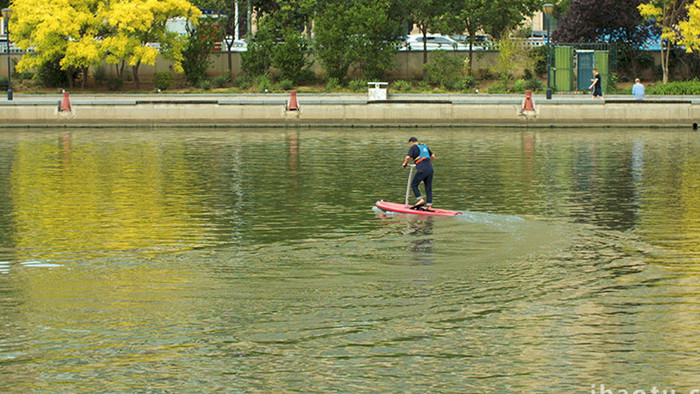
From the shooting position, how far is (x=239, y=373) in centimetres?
945

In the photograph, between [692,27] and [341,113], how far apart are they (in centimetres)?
2167

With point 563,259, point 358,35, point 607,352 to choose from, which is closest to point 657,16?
point 358,35

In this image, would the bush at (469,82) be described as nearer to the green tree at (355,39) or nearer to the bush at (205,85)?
the green tree at (355,39)

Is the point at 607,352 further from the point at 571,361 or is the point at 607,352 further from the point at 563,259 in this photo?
the point at 563,259

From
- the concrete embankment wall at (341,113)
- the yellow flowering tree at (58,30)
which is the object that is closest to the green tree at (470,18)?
the concrete embankment wall at (341,113)

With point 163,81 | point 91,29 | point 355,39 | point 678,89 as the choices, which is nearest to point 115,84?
point 163,81

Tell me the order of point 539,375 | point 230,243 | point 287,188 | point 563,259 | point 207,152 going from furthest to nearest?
1. point 207,152
2. point 287,188
3. point 230,243
4. point 563,259
5. point 539,375

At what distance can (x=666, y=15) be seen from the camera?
55094mm

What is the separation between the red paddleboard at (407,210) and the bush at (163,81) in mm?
40554

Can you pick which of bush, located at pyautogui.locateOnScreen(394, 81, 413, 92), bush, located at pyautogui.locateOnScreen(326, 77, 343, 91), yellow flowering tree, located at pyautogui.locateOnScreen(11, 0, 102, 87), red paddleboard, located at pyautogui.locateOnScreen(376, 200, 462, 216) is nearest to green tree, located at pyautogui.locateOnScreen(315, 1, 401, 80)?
bush, located at pyautogui.locateOnScreen(326, 77, 343, 91)

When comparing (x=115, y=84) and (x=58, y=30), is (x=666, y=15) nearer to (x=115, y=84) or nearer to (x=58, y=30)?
(x=115, y=84)

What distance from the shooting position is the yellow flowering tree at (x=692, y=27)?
2009 inches

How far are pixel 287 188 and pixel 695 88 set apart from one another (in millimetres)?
33056

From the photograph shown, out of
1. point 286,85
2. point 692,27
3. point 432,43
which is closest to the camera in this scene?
point 692,27
